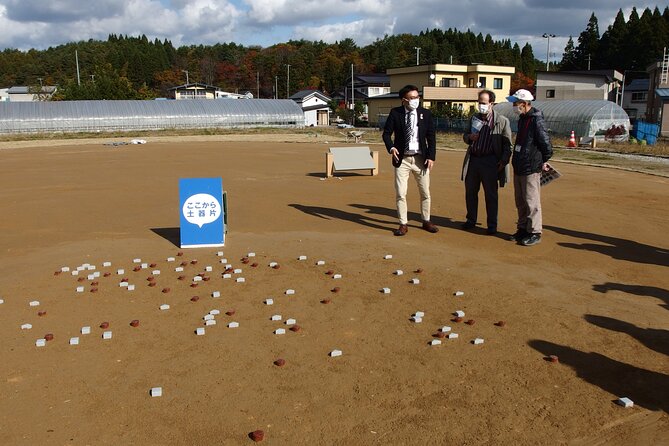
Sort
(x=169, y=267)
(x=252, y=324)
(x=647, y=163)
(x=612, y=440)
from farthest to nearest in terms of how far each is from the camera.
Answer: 1. (x=647, y=163)
2. (x=169, y=267)
3. (x=252, y=324)
4. (x=612, y=440)

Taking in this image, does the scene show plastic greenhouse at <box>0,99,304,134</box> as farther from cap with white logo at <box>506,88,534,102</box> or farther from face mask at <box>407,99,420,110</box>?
cap with white logo at <box>506,88,534,102</box>

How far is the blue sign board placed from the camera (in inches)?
330

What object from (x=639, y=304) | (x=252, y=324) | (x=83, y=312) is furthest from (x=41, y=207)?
(x=639, y=304)

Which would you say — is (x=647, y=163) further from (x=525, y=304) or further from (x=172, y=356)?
(x=172, y=356)

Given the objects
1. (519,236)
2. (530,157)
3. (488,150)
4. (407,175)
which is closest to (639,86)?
(488,150)

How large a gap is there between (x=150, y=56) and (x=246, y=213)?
4614 inches

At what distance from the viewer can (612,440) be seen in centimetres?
360

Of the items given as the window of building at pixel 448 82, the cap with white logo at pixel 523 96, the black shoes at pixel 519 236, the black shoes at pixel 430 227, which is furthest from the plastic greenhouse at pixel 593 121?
the window of building at pixel 448 82

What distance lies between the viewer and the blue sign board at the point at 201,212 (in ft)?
27.5

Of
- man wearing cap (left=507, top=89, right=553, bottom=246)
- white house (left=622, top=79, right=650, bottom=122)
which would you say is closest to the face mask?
man wearing cap (left=507, top=89, right=553, bottom=246)

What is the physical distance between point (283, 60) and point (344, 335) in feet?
397

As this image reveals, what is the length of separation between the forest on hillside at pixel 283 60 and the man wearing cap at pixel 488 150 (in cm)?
9012

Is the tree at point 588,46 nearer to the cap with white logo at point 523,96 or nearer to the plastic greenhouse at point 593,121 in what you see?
the plastic greenhouse at point 593,121

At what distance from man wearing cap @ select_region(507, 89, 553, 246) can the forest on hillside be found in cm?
9048
